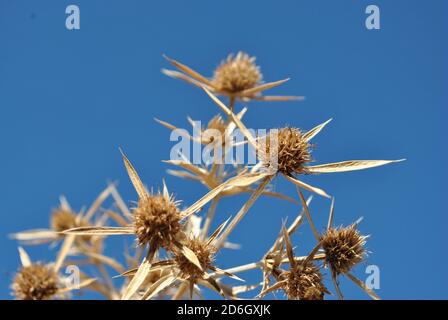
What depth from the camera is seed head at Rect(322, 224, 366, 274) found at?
3.07 m

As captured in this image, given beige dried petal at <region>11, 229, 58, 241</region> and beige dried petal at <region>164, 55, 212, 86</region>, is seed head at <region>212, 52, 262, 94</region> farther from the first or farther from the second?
beige dried petal at <region>11, 229, 58, 241</region>

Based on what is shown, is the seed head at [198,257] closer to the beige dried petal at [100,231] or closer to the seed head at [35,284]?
the beige dried petal at [100,231]

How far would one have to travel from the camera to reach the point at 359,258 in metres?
3.16

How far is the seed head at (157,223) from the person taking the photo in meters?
2.88

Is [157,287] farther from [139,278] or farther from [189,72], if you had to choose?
[189,72]

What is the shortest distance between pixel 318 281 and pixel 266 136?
A: 89cm

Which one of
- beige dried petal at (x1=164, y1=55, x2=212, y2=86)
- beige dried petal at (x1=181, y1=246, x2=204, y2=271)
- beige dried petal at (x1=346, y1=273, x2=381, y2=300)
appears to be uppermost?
beige dried petal at (x1=164, y1=55, x2=212, y2=86)

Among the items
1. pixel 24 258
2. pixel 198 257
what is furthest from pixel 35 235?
pixel 198 257

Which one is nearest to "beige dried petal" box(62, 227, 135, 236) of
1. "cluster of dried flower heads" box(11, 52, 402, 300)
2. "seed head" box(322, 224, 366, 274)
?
"cluster of dried flower heads" box(11, 52, 402, 300)

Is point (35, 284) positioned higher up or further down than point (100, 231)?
further down

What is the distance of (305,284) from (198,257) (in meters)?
0.59

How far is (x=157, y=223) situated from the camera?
113 inches

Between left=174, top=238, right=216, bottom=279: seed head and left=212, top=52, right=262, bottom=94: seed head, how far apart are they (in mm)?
1755
